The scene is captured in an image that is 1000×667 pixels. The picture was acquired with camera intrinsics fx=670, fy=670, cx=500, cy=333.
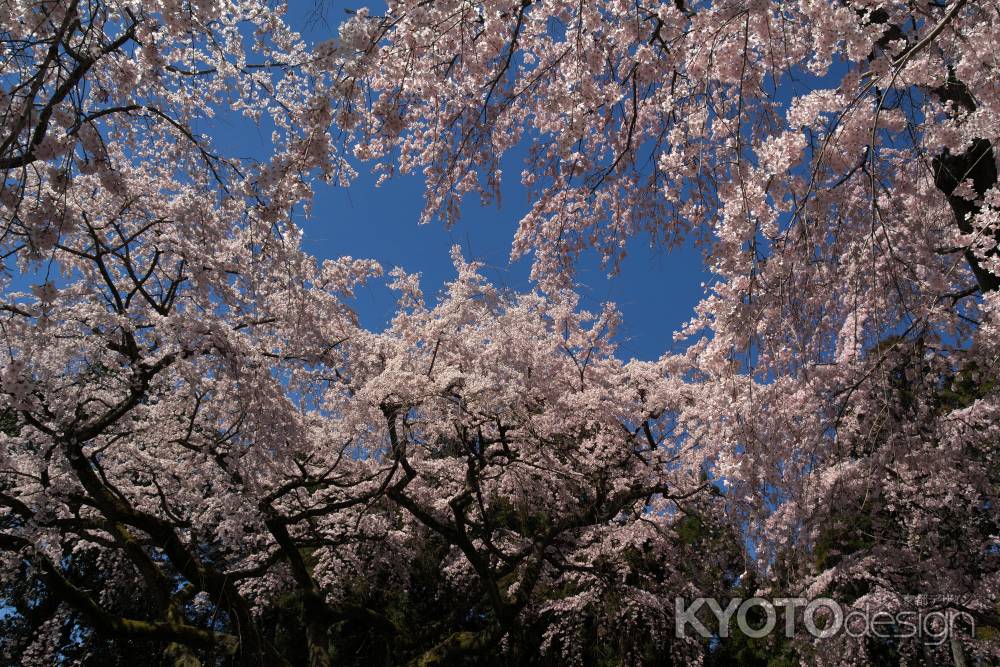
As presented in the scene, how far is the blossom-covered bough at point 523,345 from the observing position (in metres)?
3.35

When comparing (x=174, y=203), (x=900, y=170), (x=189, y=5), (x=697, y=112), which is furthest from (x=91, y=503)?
(x=900, y=170)

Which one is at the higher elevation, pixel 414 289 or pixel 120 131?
pixel 414 289

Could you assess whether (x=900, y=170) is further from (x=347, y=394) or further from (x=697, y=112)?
(x=347, y=394)

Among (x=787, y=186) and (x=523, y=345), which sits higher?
(x=523, y=345)

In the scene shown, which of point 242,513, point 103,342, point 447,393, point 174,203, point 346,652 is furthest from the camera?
point 346,652

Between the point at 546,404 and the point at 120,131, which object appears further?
the point at 546,404

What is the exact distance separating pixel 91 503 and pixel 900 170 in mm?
7226

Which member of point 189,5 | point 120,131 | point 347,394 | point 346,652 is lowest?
point 346,652

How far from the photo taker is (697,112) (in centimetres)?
394

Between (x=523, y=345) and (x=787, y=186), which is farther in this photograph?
(x=523, y=345)

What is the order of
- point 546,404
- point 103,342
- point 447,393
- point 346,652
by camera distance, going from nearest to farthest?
point 103,342, point 447,393, point 546,404, point 346,652

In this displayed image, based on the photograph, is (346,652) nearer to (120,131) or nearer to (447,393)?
(447,393)

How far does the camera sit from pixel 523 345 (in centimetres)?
984

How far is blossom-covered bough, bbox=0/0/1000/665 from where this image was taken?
3352 mm
